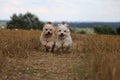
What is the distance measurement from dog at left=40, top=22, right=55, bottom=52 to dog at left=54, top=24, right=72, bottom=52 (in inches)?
7.5

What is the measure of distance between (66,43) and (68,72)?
4137 millimetres

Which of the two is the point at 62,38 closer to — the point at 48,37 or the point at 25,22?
the point at 48,37

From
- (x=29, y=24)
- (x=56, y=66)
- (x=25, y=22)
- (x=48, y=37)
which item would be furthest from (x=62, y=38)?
(x=25, y=22)

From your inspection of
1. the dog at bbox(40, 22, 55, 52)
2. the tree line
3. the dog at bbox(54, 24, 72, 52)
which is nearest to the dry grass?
the dog at bbox(54, 24, 72, 52)

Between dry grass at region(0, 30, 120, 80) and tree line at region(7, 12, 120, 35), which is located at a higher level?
dry grass at region(0, 30, 120, 80)

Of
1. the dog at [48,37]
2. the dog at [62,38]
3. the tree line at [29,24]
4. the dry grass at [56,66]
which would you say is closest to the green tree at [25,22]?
the tree line at [29,24]

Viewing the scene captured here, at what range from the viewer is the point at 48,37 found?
12.3 metres

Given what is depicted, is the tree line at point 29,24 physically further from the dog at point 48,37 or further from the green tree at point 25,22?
the dog at point 48,37

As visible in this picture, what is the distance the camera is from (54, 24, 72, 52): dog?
38.7ft

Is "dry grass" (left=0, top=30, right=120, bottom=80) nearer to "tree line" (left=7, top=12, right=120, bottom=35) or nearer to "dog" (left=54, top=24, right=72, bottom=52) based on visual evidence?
"dog" (left=54, top=24, right=72, bottom=52)

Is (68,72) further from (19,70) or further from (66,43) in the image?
(66,43)

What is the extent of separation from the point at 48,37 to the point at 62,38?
1.76 feet

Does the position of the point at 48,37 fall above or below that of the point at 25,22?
above

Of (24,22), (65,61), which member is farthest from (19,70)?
(24,22)
